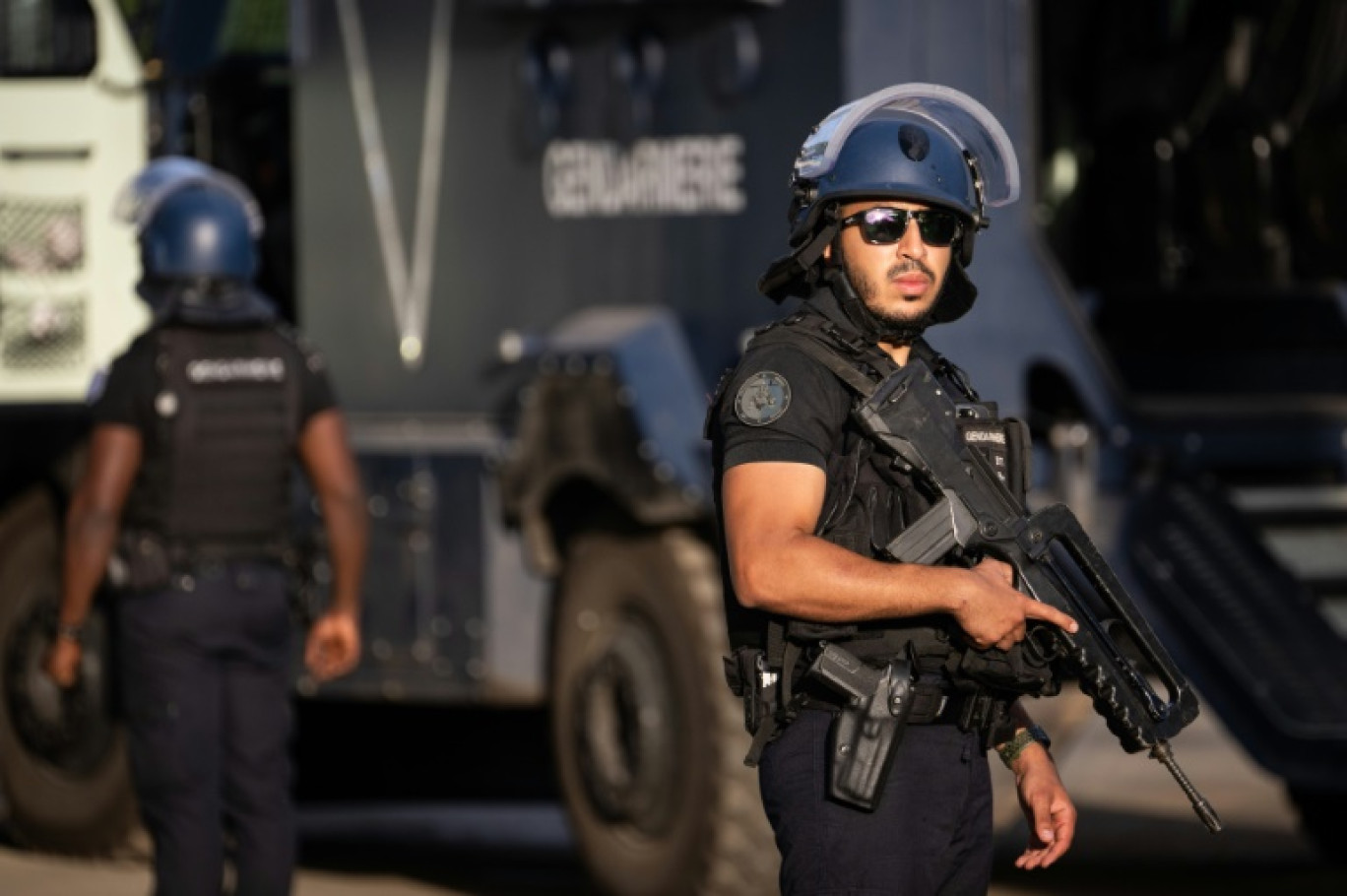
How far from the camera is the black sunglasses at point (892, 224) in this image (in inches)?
201

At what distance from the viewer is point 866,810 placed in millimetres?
4938

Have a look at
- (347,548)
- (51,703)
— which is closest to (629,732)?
(347,548)

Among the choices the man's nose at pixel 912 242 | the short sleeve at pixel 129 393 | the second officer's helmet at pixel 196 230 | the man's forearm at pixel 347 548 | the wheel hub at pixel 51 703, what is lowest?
the wheel hub at pixel 51 703

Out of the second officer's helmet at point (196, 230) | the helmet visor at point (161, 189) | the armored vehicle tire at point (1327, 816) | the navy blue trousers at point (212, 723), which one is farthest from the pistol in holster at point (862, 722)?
the armored vehicle tire at point (1327, 816)

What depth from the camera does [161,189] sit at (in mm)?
8164

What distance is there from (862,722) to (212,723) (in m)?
2.91

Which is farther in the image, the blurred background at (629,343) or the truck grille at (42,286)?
the truck grille at (42,286)

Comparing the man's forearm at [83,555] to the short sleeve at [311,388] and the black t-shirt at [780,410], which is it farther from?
the black t-shirt at [780,410]

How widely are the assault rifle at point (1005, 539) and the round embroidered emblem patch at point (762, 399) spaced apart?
13 centimetres

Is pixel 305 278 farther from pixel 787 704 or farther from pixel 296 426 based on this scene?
pixel 787 704

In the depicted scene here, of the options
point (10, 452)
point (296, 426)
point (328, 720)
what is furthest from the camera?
point (328, 720)

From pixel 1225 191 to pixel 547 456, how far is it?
2.70 metres

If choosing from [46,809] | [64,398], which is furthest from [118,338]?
[46,809]

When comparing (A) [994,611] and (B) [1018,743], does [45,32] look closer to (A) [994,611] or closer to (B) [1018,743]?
(B) [1018,743]
